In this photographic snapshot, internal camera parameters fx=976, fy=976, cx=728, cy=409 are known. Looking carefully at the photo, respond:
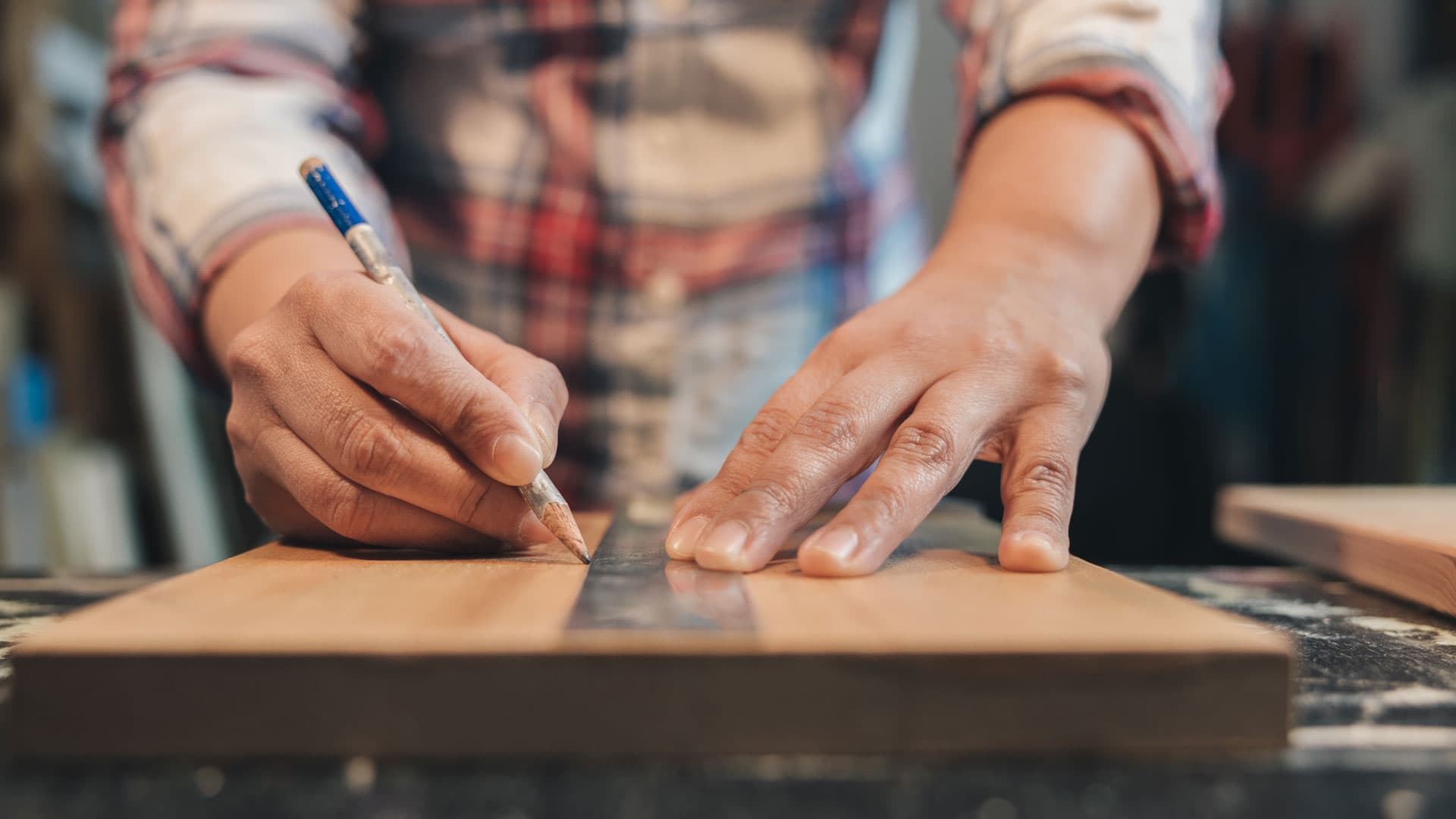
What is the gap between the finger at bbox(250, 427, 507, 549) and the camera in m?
0.60

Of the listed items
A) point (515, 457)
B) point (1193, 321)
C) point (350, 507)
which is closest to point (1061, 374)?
point (515, 457)

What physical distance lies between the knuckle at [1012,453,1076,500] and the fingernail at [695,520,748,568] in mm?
184

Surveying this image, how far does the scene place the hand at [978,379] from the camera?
22.2 inches

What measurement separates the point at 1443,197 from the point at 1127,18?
5.46ft

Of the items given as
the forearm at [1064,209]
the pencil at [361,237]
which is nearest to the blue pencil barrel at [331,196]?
the pencil at [361,237]

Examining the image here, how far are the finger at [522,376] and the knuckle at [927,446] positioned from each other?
212 millimetres

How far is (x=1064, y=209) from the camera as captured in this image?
0.74 meters

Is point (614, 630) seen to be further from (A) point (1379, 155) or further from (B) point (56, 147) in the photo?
(A) point (1379, 155)

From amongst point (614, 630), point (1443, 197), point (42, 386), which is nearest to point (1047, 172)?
point (614, 630)

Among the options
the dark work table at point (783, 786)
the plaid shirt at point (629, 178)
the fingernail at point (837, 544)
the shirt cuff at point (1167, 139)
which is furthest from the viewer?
A: the plaid shirt at point (629, 178)

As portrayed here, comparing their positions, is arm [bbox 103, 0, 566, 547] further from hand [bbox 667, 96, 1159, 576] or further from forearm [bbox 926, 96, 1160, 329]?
forearm [bbox 926, 96, 1160, 329]

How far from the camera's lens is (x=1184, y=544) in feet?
6.35

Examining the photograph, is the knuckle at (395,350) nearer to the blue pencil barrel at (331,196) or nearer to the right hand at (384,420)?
the right hand at (384,420)

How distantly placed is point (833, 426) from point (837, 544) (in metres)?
0.11
